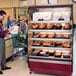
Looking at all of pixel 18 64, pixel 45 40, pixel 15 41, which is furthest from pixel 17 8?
pixel 45 40

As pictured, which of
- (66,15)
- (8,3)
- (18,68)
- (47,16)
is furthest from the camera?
(8,3)

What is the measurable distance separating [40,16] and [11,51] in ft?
6.54

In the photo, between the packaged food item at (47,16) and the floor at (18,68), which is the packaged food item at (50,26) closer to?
the packaged food item at (47,16)

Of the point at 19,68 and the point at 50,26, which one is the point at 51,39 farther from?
the point at 19,68

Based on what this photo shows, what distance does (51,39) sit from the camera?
377cm

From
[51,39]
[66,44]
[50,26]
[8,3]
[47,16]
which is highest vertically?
[8,3]

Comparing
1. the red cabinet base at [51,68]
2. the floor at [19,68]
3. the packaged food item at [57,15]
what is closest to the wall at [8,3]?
the floor at [19,68]

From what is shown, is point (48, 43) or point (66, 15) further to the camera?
point (48, 43)

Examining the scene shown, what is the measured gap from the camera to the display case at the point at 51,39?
367 centimetres

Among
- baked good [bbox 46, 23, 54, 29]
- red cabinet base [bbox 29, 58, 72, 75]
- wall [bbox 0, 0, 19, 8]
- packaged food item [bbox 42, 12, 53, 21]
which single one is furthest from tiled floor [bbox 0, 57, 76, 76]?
wall [bbox 0, 0, 19, 8]

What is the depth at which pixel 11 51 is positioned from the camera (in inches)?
209

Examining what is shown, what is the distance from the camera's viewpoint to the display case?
3670mm

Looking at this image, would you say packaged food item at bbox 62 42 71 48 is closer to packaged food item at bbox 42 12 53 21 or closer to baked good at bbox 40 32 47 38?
baked good at bbox 40 32 47 38

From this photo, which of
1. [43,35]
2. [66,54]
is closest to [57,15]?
[43,35]
